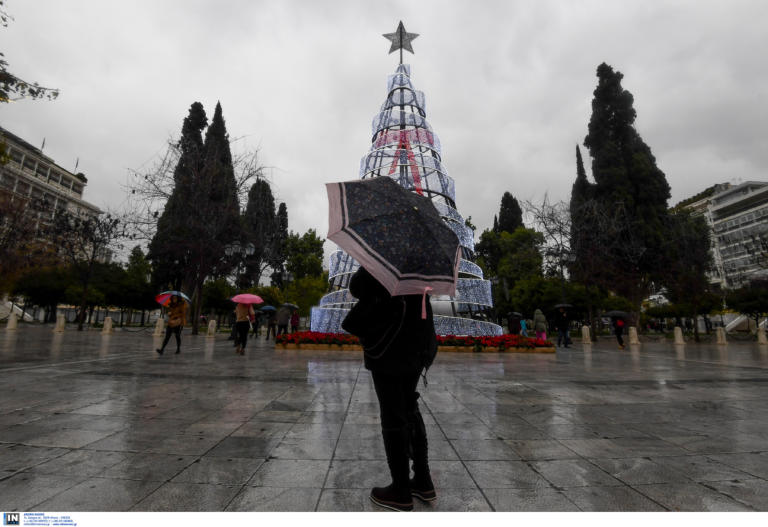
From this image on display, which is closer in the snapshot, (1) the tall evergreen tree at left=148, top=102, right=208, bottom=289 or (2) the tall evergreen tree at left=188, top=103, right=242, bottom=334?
(2) the tall evergreen tree at left=188, top=103, right=242, bottom=334

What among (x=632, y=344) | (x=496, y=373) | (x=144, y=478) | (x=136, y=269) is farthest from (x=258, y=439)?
(x=136, y=269)

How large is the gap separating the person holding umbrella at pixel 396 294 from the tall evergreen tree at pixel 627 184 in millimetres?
27610

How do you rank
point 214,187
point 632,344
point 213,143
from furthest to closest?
point 213,143 < point 214,187 < point 632,344

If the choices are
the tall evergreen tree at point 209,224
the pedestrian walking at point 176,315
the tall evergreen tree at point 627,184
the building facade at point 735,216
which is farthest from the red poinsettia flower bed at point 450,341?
the building facade at point 735,216

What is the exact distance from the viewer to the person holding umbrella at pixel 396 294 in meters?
2.41

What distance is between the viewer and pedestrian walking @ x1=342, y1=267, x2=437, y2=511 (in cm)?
235

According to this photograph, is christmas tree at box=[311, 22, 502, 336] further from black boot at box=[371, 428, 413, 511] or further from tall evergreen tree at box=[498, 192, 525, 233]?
tall evergreen tree at box=[498, 192, 525, 233]

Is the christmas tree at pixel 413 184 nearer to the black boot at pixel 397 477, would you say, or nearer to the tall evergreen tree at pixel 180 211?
the tall evergreen tree at pixel 180 211

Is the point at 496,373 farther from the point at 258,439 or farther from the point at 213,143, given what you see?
the point at 213,143

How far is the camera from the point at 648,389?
6.42 m

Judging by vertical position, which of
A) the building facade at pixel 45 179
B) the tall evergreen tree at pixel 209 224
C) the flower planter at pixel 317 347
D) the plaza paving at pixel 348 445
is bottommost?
the plaza paving at pixel 348 445

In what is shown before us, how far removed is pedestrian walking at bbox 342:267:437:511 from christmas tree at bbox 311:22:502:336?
1510 cm

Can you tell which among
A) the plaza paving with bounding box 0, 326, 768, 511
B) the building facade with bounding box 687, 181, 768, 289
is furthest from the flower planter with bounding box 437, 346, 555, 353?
the building facade with bounding box 687, 181, 768, 289

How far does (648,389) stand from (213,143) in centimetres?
3477
